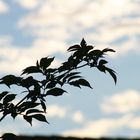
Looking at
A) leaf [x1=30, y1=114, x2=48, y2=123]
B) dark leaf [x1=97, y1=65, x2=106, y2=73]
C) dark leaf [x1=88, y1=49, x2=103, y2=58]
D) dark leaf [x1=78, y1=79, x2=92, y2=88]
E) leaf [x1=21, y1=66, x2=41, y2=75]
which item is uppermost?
dark leaf [x1=88, y1=49, x2=103, y2=58]

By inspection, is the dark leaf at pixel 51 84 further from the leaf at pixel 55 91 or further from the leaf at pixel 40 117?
the leaf at pixel 40 117

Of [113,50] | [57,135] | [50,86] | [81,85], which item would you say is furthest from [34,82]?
[57,135]

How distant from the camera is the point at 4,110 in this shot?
3.80 m

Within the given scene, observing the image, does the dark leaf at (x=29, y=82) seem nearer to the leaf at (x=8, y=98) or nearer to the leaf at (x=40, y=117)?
the leaf at (x=8, y=98)

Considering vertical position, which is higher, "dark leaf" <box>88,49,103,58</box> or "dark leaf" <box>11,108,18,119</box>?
"dark leaf" <box>88,49,103,58</box>

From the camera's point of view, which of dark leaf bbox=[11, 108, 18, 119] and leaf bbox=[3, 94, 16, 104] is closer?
dark leaf bbox=[11, 108, 18, 119]

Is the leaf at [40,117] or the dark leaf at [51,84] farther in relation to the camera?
the dark leaf at [51,84]

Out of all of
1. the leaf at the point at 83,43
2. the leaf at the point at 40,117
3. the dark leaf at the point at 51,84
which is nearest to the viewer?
the leaf at the point at 40,117

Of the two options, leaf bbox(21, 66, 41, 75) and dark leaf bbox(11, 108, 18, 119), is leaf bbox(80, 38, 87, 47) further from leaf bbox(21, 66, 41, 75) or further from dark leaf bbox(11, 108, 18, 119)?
dark leaf bbox(11, 108, 18, 119)

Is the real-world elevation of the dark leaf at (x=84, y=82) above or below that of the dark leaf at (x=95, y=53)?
below

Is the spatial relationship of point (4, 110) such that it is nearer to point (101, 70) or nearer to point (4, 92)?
point (4, 92)

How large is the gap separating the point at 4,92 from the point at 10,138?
36 centimetres

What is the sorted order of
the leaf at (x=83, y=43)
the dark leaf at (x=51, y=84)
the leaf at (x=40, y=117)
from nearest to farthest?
the leaf at (x=40, y=117)
the dark leaf at (x=51, y=84)
the leaf at (x=83, y=43)

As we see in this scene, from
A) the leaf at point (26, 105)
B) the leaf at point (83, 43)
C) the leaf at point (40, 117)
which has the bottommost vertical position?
the leaf at point (40, 117)
